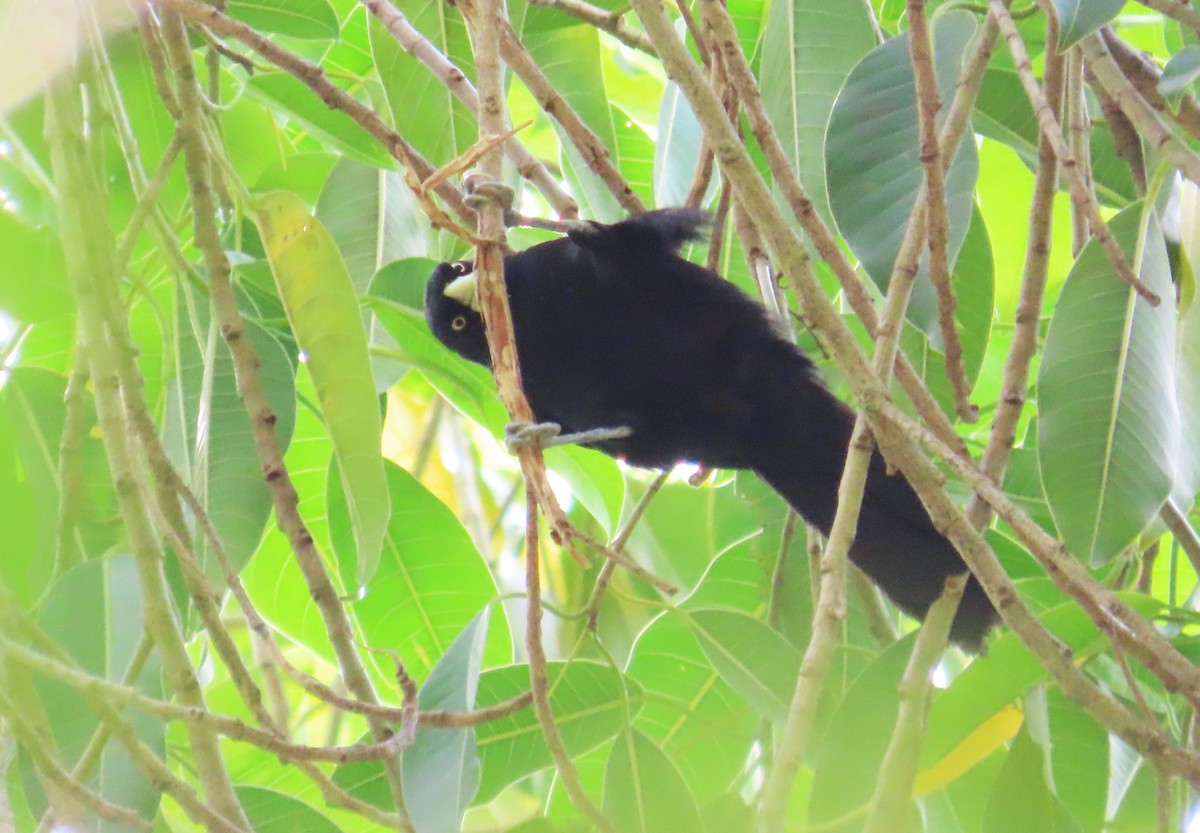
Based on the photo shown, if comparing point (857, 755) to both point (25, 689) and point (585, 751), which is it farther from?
point (25, 689)

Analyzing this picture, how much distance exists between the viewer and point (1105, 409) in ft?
5.77

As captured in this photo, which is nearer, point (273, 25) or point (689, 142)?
point (273, 25)

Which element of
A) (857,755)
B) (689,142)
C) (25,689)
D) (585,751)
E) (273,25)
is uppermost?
(273,25)

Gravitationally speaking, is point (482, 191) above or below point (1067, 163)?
above

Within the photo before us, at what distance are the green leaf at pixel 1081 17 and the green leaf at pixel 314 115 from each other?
1.25 m

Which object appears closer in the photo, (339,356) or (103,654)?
(103,654)

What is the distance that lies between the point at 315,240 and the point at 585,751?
98 cm

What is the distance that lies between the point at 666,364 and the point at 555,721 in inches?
35.0

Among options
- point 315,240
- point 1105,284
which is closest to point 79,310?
point 315,240

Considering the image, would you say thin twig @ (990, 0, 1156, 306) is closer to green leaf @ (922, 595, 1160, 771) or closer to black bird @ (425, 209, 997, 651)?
green leaf @ (922, 595, 1160, 771)

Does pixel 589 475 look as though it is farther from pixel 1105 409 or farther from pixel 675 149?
pixel 1105 409

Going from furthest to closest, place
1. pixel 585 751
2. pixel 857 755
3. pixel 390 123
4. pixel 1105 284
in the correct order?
1. pixel 390 123
2. pixel 585 751
3. pixel 1105 284
4. pixel 857 755

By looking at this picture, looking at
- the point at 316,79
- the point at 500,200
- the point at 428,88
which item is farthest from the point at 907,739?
the point at 428,88

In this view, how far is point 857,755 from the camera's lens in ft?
5.47
